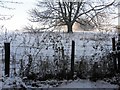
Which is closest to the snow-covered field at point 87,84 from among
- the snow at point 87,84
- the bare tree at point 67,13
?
the snow at point 87,84

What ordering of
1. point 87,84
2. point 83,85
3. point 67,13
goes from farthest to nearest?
point 67,13 → point 87,84 → point 83,85

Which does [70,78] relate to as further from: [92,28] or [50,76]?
[92,28]

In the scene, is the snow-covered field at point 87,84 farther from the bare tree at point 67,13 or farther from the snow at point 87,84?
the bare tree at point 67,13

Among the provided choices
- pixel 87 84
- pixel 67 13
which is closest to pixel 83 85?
pixel 87 84

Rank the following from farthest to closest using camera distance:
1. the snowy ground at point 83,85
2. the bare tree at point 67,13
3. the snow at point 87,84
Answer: the bare tree at point 67,13
the snow at point 87,84
the snowy ground at point 83,85

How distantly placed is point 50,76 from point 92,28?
96.8ft

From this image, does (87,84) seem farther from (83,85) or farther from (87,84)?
(83,85)

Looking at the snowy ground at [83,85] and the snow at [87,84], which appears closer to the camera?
the snowy ground at [83,85]

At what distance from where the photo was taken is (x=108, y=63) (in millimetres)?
9555

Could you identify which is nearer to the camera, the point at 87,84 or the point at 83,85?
the point at 83,85

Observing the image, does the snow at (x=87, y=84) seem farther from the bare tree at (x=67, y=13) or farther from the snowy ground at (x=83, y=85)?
Answer: the bare tree at (x=67, y=13)

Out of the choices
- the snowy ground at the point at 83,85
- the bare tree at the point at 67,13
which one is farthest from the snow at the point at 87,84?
the bare tree at the point at 67,13

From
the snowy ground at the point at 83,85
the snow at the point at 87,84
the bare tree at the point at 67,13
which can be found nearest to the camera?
the snowy ground at the point at 83,85

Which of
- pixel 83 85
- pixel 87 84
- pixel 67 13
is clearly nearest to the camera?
pixel 83 85
